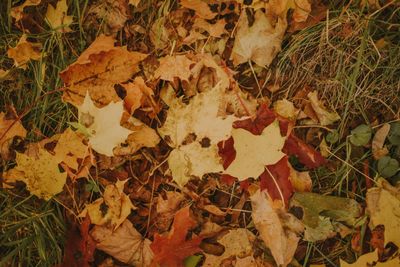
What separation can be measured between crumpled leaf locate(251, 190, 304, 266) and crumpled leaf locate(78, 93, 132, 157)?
0.54m

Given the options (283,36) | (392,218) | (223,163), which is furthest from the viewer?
(283,36)

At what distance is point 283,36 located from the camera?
1472 millimetres

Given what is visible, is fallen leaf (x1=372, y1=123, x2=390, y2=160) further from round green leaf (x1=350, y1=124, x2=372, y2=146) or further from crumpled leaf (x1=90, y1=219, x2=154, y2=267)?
crumpled leaf (x1=90, y1=219, x2=154, y2=267)

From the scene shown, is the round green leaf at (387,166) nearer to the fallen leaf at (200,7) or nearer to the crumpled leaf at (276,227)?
the crumpled leaf at (276,227)

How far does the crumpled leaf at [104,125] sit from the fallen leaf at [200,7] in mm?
520

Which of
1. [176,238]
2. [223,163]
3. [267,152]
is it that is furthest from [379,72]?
[176,238]

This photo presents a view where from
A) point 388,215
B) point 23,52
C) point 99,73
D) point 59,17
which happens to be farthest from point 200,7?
point 388,215

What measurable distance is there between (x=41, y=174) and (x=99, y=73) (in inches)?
17.9

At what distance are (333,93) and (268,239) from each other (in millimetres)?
602

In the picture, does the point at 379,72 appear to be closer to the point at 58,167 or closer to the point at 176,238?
the point at 176,238

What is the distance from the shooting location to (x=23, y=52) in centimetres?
161

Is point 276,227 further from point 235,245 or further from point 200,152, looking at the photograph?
point 200,152

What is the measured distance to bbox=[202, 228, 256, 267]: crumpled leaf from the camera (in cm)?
140

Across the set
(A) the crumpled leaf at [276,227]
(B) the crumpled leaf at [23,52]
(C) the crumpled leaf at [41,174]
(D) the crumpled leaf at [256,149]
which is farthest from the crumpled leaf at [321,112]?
(B) the crumpled leaf at [23,52]
